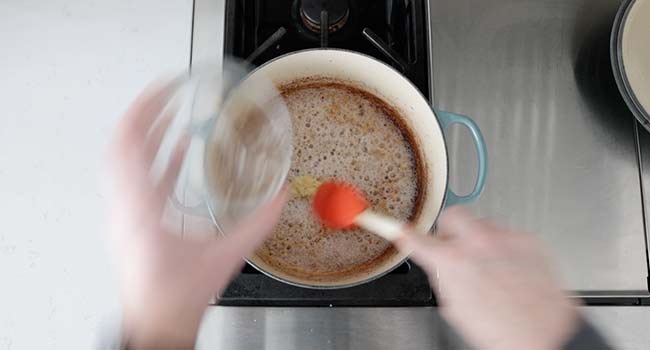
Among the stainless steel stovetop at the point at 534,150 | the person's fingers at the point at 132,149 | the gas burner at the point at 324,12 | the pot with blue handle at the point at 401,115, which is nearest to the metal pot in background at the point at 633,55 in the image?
the stainless steel stovetop at the point at 534,150

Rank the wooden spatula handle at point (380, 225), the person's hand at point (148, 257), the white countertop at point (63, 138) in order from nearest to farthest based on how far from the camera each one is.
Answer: the person's hand at point (148, 257) < the wooden spatula handle at point (380, 225) < the white countertop at point (63, 138)

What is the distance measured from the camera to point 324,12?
2.33ft

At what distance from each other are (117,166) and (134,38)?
0.34 metres

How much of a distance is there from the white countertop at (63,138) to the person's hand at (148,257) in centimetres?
24

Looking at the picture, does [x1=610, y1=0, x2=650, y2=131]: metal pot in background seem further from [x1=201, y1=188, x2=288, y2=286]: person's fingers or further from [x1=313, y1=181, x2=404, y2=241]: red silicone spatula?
[x1=201, y1=188, x2=288, y2=286]: person's fingers

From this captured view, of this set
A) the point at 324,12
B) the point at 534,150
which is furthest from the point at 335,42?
the point at 534,150

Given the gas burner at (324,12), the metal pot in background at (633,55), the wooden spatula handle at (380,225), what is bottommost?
the wooden spatula handle at (380,225)

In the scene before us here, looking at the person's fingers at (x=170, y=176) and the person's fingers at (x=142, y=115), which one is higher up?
the person's fingers at (x=142, y=115)

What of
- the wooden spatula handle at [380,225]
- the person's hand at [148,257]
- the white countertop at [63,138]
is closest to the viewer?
the person's hand at [148,257]

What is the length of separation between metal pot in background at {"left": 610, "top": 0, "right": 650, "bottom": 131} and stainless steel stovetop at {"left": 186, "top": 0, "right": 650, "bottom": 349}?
5cm

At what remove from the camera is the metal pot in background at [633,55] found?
0.71 m

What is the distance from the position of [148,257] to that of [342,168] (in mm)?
277

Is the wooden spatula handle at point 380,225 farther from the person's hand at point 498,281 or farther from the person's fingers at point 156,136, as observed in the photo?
the person's fingers at point 156,136

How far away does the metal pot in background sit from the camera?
0.71m
